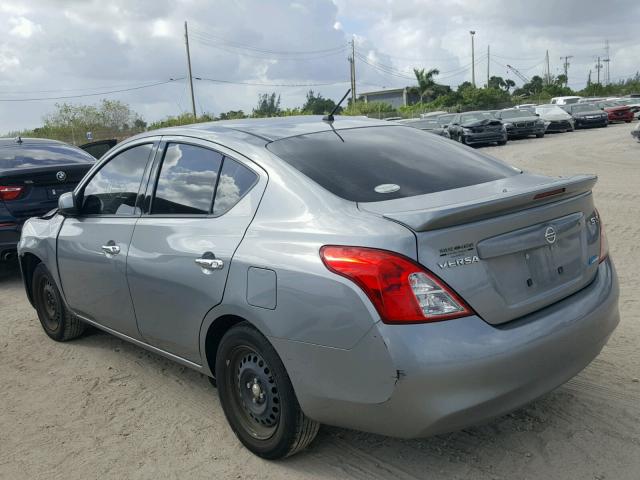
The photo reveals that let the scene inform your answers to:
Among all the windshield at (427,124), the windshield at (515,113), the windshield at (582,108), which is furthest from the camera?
the windshield at (582,108)

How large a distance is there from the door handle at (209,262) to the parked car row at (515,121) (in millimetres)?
17425

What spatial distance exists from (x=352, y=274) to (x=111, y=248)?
79.8 inches

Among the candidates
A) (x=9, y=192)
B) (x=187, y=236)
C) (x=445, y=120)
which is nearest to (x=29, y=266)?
(x=9, y=192)

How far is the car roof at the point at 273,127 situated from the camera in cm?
360

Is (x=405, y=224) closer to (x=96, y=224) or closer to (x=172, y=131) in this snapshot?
(x=172, y=131)

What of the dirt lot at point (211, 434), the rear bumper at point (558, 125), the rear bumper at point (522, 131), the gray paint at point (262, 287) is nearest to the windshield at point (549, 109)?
the rear bumper at point (558, 125)

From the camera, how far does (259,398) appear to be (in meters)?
3.16

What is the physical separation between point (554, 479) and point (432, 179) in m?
1.53

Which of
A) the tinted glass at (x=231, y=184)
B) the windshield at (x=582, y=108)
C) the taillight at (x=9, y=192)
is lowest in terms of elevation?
the windshield at (x=582, y=108)

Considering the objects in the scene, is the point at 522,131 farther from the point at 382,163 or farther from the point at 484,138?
the point at 382,163

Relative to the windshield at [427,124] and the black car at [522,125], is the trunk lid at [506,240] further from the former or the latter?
the black car at [522,125]

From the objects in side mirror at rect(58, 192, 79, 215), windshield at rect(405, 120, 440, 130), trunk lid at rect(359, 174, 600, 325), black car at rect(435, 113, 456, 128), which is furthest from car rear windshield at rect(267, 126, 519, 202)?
black car at rect(435, 113, 456, 128)

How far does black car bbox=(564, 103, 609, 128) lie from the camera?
1296 inches

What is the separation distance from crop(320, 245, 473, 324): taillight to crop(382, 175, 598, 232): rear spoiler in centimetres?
18
